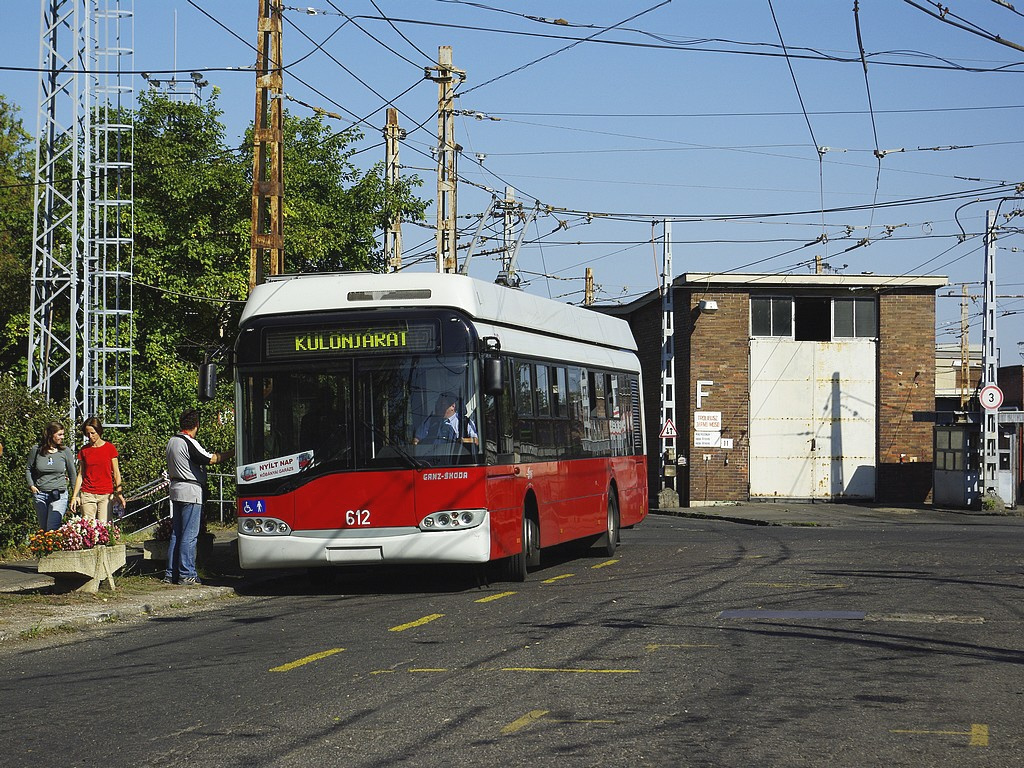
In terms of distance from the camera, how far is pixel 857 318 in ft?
144

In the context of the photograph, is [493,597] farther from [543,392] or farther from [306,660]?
[306,660]

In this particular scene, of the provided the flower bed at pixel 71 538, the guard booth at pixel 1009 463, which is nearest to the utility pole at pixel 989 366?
the guard booth at pixel 1009 463

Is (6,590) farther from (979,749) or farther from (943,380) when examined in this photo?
(943,380)

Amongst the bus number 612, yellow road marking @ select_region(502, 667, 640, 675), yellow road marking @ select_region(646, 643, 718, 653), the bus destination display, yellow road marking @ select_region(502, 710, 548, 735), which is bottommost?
yellow road marking @ select_region(646, 643, 718, 653)

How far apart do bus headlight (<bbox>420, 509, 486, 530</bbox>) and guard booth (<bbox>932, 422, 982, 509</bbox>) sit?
2666 cm

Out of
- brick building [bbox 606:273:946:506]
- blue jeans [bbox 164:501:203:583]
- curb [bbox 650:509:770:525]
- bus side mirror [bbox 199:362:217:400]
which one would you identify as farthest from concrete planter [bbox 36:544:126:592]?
brick building [bbox 606:273:946:506]

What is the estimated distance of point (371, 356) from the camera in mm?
14180

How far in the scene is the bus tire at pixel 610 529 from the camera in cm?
1909

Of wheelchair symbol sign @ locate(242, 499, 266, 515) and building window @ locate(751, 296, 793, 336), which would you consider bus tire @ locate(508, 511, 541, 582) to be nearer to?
wheelchair symbol sign @ locate(242, 499, 266, 515)

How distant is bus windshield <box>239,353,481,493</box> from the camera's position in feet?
45.9

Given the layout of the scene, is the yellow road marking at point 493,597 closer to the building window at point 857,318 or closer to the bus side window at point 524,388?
the bus side window at point 524,388

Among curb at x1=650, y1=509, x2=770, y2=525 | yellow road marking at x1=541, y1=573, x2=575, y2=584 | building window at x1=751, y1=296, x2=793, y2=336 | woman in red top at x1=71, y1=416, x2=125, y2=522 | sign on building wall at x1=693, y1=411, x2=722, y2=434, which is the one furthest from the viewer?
building window at x1=751, y1=296, x2=793, y2=336

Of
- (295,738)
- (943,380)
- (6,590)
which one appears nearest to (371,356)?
(6,590)

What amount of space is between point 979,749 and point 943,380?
2770 inches
